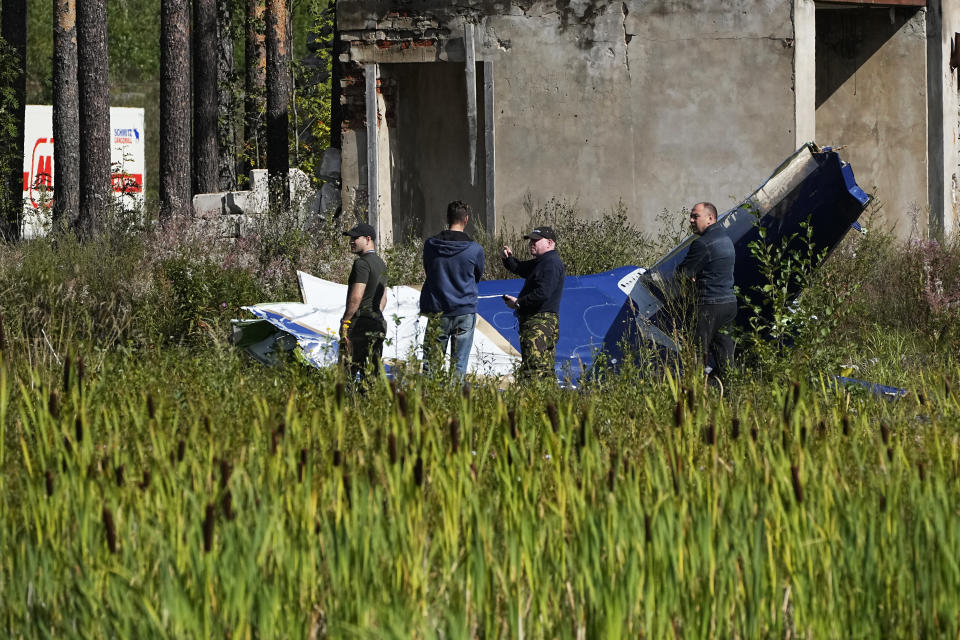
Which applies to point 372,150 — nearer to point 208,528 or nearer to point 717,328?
point 717,328

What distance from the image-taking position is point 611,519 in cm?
303

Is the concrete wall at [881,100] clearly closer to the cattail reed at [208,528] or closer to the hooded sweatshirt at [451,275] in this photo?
the hooded sweatshirt at [451,275]

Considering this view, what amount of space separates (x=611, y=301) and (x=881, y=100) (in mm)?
7003

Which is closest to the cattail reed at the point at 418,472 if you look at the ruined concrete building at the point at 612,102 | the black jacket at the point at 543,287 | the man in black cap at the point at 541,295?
the man in black cap at the point at 541,295

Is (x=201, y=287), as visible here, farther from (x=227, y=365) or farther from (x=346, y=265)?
(x=227, y=365)

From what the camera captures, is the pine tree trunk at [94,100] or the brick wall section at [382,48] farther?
the pine tree trunk at [94,100]

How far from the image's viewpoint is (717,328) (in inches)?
294

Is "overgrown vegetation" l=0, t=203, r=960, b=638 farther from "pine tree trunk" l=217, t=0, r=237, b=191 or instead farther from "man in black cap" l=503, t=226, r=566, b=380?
"pine tree trunk" l=217, t=0, r=237, b=191

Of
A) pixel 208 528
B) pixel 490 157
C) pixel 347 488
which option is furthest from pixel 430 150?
pixel 208 528

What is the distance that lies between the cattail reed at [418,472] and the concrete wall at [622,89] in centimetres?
953

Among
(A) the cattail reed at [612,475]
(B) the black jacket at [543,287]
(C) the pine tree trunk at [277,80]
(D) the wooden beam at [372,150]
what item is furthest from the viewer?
(C) the pine tree trunk at [277,80]

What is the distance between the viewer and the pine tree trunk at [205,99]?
2025 cm

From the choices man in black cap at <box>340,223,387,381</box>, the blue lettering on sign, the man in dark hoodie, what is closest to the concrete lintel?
the man in dark hoodie

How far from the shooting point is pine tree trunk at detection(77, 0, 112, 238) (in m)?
16.8
